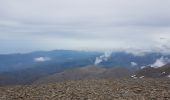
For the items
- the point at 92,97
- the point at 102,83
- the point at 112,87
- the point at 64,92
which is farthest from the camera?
the point at 102,83

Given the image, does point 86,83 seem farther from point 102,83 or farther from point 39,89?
point 39,89

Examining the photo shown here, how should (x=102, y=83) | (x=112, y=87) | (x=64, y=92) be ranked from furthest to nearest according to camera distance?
1. (x=102, y=83)
2. (x=112, y=87)
3. (x=64, y=92)

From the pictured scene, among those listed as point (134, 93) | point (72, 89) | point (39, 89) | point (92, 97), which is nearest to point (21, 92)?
point (39, 89)

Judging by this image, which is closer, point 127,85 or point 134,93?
point 134,93

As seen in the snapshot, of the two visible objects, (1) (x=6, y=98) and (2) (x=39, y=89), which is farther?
(2) (x=39, y=89)

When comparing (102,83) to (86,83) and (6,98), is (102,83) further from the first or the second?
(6,98)

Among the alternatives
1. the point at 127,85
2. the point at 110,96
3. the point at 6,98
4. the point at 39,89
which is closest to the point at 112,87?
the point at 127,85
